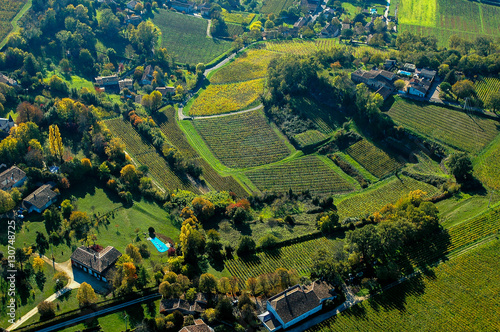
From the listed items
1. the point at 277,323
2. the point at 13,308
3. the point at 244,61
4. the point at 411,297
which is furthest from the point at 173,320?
the point at 244,61

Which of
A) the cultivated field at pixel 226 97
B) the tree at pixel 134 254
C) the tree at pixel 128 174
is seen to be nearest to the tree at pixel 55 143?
the tree at pixel 128 174

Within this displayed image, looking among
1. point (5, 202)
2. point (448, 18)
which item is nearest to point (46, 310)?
point (5, 202)

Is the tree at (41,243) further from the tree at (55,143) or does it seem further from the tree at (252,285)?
the tree at (252,285)

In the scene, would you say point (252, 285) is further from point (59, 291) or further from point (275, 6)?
point (275, 6)

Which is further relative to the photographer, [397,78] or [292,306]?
[397,78]

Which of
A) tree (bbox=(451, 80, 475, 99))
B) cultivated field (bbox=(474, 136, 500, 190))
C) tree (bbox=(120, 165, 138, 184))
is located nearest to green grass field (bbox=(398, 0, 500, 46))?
tree (bbox=(451, 80, 475, 99))

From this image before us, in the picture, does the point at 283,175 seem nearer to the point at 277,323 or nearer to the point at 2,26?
the point at 277,323

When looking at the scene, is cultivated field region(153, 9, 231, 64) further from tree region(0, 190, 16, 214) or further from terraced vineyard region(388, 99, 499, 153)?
tree region(0, 190, 16, 214)
